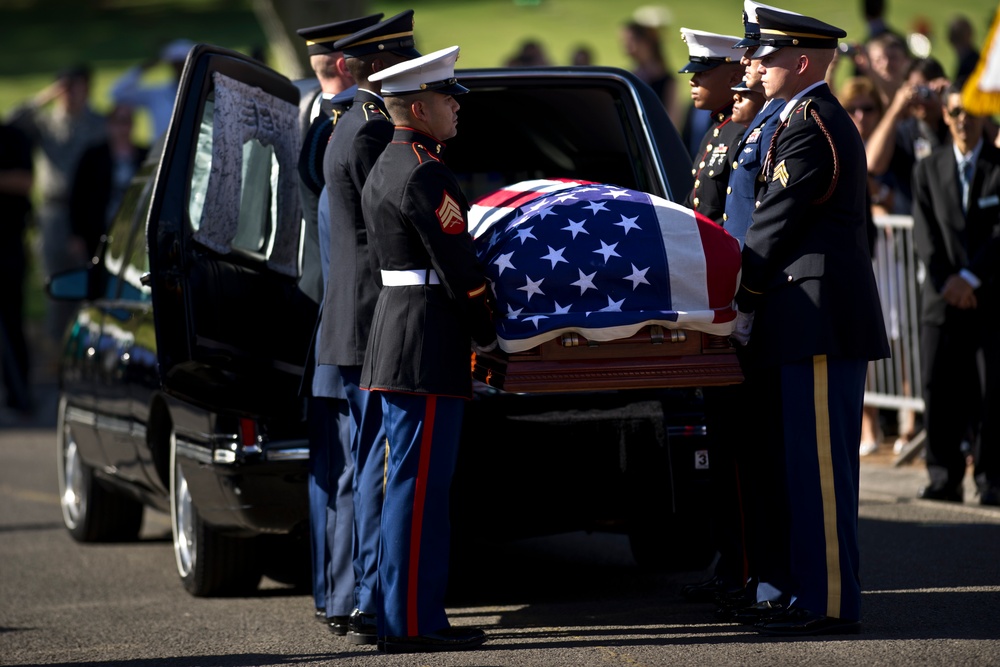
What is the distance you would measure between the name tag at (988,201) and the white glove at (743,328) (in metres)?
3.29


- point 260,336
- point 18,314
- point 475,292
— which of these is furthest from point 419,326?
point 18,314

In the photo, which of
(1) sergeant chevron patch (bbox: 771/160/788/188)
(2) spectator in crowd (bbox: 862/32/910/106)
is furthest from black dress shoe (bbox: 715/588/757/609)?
(2) spectator in crowd (bbox: 862/32/910/106)

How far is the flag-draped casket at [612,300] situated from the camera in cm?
560

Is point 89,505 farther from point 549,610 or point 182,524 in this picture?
point 549,610

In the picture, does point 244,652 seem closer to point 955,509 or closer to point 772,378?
point 772,378

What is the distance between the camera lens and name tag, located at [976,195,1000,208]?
28.2ft


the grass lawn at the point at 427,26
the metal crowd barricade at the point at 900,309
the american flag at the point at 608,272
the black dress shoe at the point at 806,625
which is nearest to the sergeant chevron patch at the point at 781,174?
the american flag at the point at 608,272

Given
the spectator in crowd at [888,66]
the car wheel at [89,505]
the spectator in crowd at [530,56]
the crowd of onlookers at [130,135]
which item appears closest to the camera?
the car wheel at [89,505]

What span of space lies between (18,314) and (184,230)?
835cm

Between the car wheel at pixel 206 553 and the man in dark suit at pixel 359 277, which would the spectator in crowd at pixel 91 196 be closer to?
the car wheel at pixel 206 553

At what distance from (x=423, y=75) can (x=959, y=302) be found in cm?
396

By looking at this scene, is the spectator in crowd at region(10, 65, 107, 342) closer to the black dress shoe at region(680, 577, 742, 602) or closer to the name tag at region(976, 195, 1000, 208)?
the name tag at region(976, 195, 1000, 208)

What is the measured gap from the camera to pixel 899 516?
834 centimetres

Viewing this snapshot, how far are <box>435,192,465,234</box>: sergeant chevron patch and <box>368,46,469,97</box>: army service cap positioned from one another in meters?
0.38
